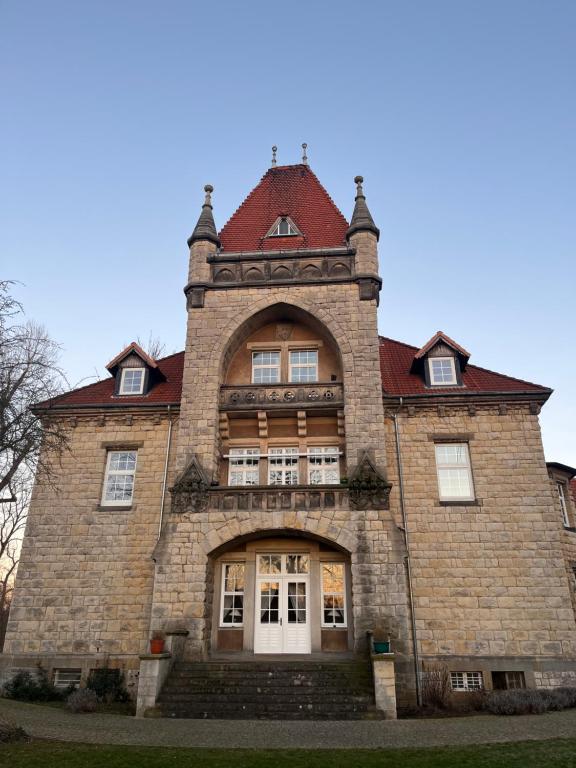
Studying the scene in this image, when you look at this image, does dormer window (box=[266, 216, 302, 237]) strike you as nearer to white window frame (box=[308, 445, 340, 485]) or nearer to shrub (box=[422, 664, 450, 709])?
white window frame (box=[308, 445, 340, 485])

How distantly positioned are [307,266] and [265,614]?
36.5ft

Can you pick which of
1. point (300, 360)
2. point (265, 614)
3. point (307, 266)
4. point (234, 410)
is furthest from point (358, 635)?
point (307, 266)

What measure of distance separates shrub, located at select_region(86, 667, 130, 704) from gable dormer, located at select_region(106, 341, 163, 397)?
8.71m

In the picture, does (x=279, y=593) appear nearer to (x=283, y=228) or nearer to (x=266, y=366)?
(x=266, y=366)

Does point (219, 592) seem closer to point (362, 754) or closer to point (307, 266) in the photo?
point (362, 754)

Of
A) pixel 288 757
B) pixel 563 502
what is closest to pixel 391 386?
pixel 563 502

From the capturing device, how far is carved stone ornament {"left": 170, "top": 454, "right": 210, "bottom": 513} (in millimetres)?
16672

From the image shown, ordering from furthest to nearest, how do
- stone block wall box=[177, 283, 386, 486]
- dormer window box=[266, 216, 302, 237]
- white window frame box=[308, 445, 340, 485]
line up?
dormer window box=[266, 216, 302, 237] < white window frame box=[308, 445, 340, 485] < stone block wall box=[177, 283, 386, 486]

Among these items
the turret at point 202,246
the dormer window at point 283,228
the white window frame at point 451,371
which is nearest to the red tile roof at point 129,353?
the turret at point 202,246

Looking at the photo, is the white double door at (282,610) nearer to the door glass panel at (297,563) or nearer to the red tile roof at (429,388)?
the door glass panel at (297,563)

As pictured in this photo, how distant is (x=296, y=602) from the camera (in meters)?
16.9

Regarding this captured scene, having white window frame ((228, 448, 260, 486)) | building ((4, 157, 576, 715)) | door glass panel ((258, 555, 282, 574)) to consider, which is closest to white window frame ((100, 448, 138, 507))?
building ((4, 157, 576, 715))

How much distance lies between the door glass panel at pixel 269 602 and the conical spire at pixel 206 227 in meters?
11.7

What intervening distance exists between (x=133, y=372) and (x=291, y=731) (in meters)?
13.2
